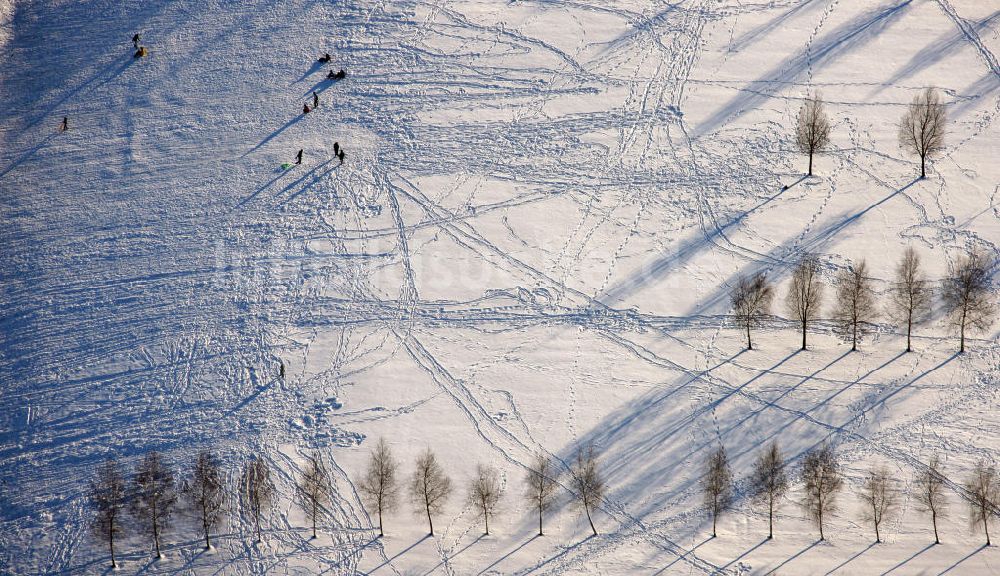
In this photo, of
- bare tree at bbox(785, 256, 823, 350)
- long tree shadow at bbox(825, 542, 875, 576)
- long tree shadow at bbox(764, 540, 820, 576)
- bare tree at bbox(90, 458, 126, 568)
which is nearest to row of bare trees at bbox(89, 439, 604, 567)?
bare tree at bbox(90, 458, 126, 568)

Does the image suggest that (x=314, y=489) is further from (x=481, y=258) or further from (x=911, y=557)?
(x=911, y=557)

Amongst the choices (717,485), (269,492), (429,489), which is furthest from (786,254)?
(269,492)

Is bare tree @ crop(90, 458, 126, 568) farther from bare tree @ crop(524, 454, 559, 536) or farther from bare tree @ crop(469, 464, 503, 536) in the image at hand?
bare tree @ crop(524, 454, 559, 536)

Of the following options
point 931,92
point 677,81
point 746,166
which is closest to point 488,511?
point 746,166

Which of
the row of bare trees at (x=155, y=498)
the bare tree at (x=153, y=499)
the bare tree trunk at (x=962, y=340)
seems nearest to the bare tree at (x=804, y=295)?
the bare tree trunk at (x=962, y=340)

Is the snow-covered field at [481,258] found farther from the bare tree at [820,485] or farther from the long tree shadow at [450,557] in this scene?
the bare tree at [820,485]
